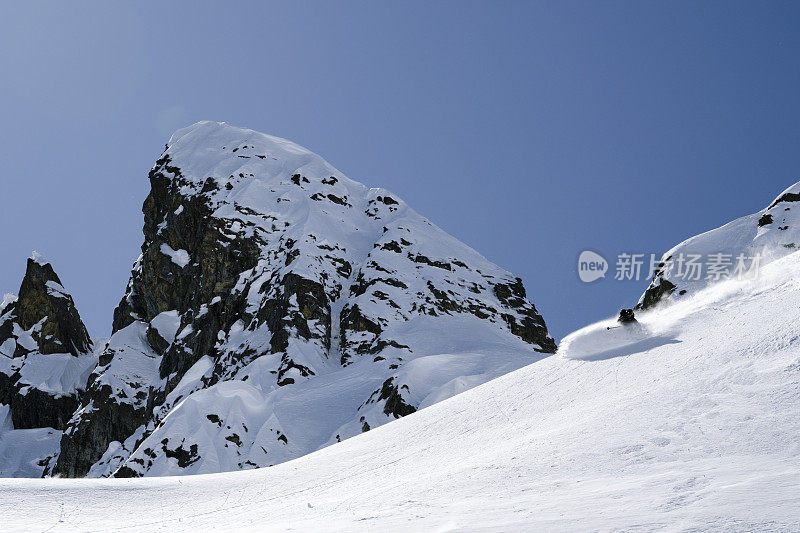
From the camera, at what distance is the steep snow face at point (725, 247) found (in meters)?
57.2

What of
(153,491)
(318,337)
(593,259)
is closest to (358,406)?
(318,337)

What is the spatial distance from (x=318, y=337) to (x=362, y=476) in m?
50.1

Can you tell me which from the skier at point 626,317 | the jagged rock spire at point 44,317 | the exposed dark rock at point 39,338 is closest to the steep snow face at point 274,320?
the exposed dark rock at point 39,338

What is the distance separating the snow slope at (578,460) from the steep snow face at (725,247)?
41.7 meters

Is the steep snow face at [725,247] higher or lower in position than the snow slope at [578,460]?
higher

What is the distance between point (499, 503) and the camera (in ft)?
32.7

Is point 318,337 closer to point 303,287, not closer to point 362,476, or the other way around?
point 303,287

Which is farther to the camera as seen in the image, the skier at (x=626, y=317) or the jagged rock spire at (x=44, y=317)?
the jagged rock spire at (x=44, y=317)

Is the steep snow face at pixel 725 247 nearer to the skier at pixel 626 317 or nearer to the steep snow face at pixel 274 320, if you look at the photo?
the steep snow face at pixel 274 320

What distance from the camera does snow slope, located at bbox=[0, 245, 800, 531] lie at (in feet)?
28.9

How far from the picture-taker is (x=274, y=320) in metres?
66.3

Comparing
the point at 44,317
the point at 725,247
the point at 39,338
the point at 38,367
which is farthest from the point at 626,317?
the point at 44,317

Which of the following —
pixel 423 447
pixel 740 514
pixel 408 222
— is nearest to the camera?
pixel 740 514

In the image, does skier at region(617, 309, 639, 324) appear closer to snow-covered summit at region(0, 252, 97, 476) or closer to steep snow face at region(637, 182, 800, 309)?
steep snow face at region(637, 182, 800, 309)
